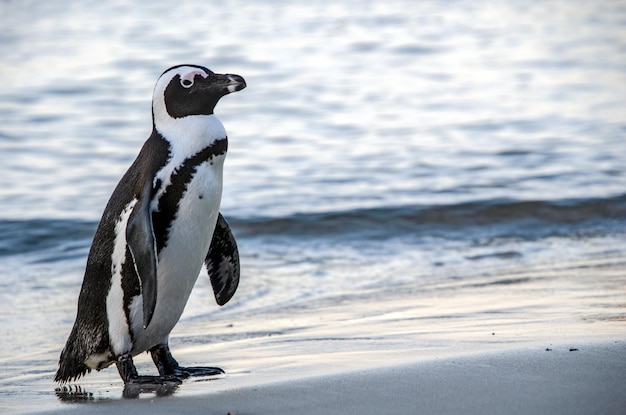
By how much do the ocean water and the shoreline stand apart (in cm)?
42

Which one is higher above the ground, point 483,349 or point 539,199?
point 483,349

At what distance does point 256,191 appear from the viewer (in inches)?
341

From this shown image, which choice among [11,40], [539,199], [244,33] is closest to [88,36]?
[11,40]

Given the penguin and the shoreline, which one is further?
the penguin

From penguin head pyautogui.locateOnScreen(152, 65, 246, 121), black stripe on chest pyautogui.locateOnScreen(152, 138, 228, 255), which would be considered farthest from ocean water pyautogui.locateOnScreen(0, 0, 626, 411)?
penguin head pyautogui.locateOnScreen(152, 65, 246, 121)

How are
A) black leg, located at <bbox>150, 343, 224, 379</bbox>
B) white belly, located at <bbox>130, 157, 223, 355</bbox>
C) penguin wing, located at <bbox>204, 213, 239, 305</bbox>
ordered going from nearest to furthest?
white belly, located at <bbox>130, 157, 223, 355</bbox> → black leg, located at <bbox>150, 343, 224, 379</bbox> → penguin wing, located at <bbox>204, 213, 239, 305</bbox>

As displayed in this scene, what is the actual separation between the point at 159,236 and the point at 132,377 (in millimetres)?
479

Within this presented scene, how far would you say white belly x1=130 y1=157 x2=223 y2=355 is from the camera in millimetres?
3680

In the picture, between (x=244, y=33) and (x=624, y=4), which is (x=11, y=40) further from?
(x=624, y=4)

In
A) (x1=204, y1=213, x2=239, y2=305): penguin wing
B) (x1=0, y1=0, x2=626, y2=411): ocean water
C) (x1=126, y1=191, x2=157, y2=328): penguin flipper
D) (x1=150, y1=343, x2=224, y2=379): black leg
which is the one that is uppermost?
(x1=126, y1=191, x2=157, y2=328): penguin flipper

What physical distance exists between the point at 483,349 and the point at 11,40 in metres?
13.6

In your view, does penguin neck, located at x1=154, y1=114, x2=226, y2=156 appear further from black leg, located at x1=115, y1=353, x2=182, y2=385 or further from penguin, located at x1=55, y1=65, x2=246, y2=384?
black leg, located at x1=115, y1=353, x2=182, y2=385

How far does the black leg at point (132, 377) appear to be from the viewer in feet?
12.3

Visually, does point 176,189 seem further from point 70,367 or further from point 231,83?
point 70,367
